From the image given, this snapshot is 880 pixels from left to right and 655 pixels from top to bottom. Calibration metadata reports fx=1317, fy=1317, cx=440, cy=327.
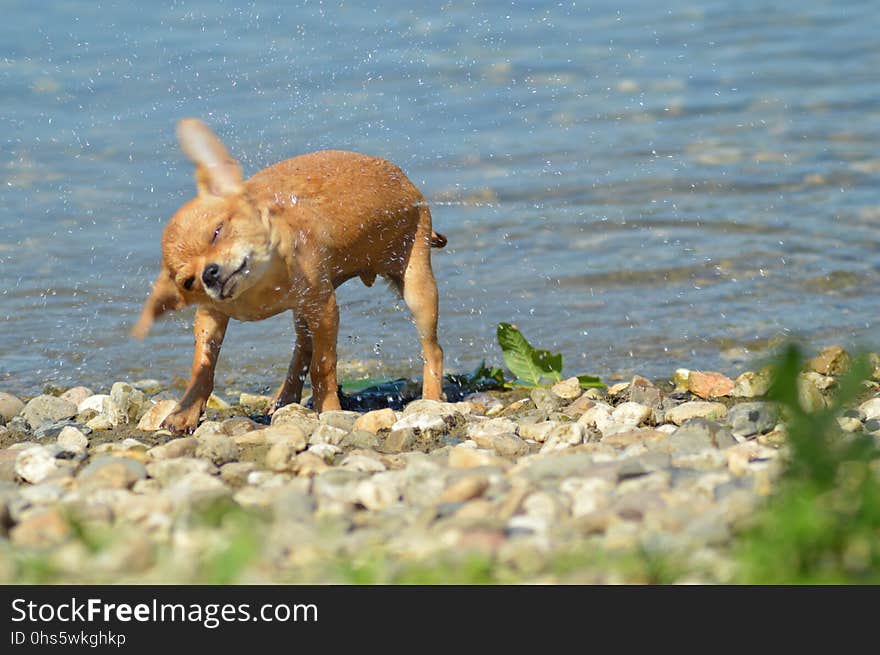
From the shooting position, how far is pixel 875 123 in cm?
1194

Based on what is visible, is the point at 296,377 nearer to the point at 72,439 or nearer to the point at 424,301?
the point at 424,301

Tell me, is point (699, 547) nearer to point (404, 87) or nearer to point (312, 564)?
point (312, 564)

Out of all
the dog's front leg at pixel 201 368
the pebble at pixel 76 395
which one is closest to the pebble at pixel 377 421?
the dog's front leg at pixel 201 368

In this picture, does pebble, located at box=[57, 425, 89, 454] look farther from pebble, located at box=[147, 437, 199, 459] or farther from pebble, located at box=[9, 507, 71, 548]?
pebble, located at box=[9, 507, 71, 548]

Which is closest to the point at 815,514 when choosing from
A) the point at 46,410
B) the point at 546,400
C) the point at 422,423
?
the point at 422,423

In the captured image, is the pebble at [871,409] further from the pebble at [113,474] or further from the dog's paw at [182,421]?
the pebble at [113,474]

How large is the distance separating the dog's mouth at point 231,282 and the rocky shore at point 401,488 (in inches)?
25.0

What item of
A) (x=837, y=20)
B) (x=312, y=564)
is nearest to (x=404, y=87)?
(x=837, y=20)

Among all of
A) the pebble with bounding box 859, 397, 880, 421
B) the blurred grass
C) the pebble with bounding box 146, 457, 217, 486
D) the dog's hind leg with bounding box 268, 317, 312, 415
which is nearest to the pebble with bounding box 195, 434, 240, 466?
the pebble with bounding box 146, 457, 217, 486

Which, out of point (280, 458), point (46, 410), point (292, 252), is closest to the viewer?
point (280, 458)

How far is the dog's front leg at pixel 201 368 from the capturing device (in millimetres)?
6410

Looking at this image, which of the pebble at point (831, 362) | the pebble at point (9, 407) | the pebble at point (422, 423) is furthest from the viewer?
the pebble at point (831, 362)

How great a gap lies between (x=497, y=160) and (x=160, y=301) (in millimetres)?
5683

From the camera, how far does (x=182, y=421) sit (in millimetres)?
6375
